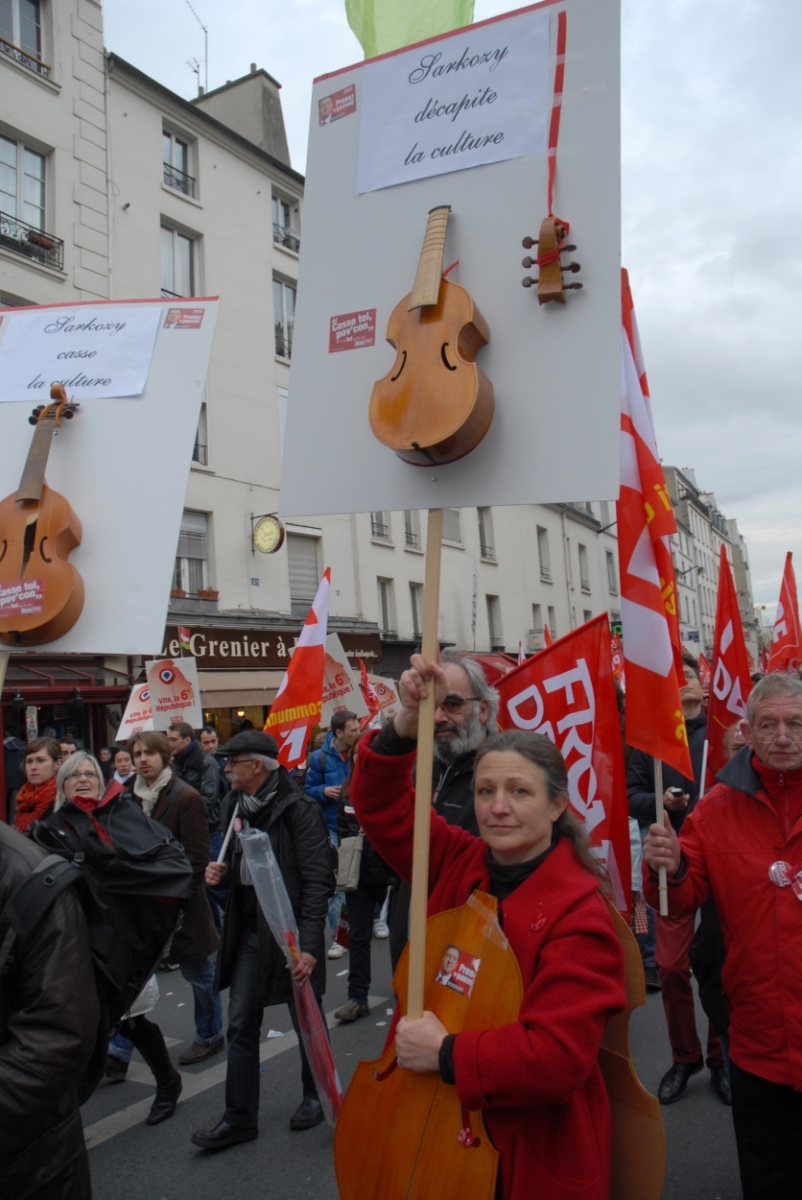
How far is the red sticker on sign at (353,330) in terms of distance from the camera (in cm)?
237

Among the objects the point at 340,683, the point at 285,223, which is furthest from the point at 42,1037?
the point at 285,223

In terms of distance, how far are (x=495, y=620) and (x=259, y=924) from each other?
2444cm

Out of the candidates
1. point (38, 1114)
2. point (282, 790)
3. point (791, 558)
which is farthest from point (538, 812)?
point (791, 558)

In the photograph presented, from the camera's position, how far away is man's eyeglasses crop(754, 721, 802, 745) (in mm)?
2658

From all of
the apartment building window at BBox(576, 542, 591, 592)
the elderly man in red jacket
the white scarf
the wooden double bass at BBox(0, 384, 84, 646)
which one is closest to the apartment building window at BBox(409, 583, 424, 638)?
the apartment building window at BBox(576, 542, 591, 592)

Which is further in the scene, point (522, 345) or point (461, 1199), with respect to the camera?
point (522, 345)

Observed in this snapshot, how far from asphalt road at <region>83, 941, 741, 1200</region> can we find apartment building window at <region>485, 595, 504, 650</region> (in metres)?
22.9

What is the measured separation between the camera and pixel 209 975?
16.7 ft

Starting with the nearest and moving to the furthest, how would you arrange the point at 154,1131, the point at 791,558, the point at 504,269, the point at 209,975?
1. the point at 504,269
2. the point at 154,1131
3. the point at 209,975
4. the point at 791,558

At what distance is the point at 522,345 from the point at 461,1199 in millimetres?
1879

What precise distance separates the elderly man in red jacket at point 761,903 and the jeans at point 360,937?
339 cm

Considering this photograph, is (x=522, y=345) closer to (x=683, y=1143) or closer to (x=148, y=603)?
(x=148, y=603)

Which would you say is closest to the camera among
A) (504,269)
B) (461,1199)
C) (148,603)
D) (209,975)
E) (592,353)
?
(461,1199)

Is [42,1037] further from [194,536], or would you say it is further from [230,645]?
[194,536]
